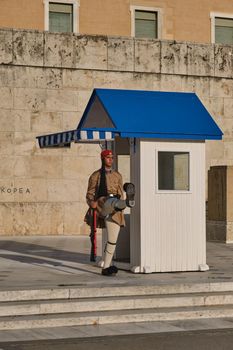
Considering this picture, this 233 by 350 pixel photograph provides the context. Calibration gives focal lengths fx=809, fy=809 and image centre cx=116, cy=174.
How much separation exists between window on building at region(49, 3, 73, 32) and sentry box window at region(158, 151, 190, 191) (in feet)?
64.5

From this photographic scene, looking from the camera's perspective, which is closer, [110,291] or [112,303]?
[112,303]

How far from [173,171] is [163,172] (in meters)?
0.20

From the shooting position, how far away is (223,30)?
35.8 meters

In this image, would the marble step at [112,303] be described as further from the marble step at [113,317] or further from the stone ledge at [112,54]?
the stone ledge at [112,54]

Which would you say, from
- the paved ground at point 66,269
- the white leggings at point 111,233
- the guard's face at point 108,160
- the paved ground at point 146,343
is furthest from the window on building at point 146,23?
the paved ground at point 146,343

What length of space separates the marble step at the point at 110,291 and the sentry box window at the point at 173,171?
214 cm

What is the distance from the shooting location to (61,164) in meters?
22.0

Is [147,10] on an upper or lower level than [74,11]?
upper

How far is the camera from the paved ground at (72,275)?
10250 millimetres

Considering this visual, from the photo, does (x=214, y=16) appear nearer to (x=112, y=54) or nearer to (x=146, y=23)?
(x=146, y=23)

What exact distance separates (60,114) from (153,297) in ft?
36.5

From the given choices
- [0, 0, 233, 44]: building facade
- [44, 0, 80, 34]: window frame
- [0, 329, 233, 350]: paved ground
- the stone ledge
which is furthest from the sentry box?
[44, 0, 80, 34]: window frame

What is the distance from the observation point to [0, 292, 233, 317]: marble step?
10898 millimetres

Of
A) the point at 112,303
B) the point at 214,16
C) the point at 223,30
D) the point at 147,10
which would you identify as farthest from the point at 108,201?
the point at 223,30
